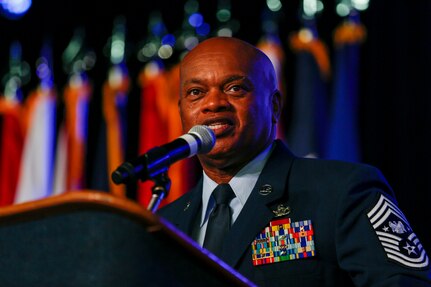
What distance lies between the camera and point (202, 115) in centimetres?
215

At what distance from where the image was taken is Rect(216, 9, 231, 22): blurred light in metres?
4.72

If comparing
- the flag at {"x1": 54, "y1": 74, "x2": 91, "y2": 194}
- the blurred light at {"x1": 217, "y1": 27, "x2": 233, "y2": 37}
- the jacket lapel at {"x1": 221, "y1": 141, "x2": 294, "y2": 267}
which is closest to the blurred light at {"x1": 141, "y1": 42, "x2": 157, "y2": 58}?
the flag at {"x1": 54, "y1": 74, "x2": 91, "y2": 194}

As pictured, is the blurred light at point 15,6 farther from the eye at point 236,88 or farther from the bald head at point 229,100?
the eye at point 236,88

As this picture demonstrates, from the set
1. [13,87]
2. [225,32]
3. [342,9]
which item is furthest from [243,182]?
[13,87]

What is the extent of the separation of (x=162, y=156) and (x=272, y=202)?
24.9 inches

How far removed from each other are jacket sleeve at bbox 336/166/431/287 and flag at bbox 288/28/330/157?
2.05m

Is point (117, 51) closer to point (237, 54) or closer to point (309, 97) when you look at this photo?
point (309, 97)

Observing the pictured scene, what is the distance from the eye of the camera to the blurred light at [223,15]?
472cm

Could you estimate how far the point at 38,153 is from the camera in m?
5.23

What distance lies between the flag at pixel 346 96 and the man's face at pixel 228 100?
4.89ft

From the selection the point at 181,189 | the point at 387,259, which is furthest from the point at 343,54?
the point at 387,259

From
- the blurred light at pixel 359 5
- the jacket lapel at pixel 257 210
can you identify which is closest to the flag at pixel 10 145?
the blurred light at pixel 359 5

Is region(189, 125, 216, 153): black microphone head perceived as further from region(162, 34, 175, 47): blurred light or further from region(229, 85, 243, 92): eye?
region(162, 34, 175, 47): blurred light

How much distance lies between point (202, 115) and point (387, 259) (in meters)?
0.77
